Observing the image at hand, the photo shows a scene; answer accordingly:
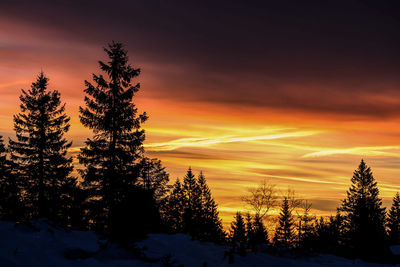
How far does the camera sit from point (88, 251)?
230 inches

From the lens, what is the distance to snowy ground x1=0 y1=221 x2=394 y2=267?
4.76 metres

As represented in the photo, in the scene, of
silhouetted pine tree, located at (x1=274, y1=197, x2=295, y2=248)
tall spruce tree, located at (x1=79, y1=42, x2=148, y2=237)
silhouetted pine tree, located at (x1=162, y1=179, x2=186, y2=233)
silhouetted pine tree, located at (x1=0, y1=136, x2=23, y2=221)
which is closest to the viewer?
tall spruce tree, located at (x1=79, y1=42, x2=148, y2=237)

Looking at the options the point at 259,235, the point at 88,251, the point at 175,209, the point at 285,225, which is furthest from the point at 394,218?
the point at 88,251

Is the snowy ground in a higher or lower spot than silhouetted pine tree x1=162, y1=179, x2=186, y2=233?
higher

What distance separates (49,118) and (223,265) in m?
25.5

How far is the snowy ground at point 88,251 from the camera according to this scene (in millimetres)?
4762

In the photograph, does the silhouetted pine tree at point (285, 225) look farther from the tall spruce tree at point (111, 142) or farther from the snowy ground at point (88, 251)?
→ the snowy ground at point (88, 251)

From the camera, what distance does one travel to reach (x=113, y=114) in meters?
22.6

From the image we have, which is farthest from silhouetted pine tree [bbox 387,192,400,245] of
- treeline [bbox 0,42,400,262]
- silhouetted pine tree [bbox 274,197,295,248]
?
treeline [bbox 0,42,400,262]

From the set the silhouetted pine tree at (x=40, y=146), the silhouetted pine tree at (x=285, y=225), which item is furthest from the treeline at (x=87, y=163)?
the silhouetted pine tree at (x=285, y=225)

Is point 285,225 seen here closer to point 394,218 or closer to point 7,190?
point 394,218

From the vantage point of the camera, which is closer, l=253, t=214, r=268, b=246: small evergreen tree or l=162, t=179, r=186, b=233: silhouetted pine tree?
l=253, t=214, r=268, b=246: small evergreen tree

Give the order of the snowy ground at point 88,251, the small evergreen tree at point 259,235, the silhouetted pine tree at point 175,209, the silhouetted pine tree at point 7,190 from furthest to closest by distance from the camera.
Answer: the silhouetted pine tree at point 175,209 < the silhouetted pine tree at point 7,190 < the small evergreen tree at point 259,235 < the snowy ground at point 88,251

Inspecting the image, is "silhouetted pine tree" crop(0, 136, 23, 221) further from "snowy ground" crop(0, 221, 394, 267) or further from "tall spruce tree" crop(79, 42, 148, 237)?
"snowy ground" crop(0, 221, 394, 267)
